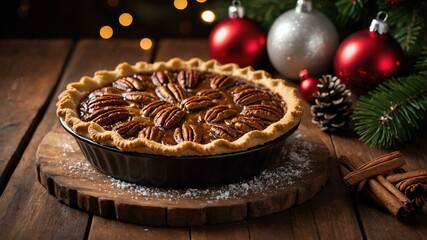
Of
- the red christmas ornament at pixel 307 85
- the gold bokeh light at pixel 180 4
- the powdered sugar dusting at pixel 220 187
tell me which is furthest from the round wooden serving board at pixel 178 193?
the gold bokeh light at pixel 180 4

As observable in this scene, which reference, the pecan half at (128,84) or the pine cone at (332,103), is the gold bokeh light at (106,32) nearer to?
the pecan half at (128,84)

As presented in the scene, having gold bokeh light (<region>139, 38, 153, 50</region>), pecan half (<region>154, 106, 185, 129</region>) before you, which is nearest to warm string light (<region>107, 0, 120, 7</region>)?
gold bokeh light (<region>139, 38, 153, 50</region>)

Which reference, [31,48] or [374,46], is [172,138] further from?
[31,48]

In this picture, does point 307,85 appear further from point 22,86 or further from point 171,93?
point 22,86

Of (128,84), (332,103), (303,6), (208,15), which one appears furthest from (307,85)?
(208,15)

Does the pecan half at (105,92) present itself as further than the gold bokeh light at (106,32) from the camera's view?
No

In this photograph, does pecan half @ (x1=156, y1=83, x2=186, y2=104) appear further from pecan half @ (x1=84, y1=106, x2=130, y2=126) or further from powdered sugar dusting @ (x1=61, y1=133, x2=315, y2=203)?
powdered sugar dusting @ (x1=61, y1=133, x2=315, y2=203)
